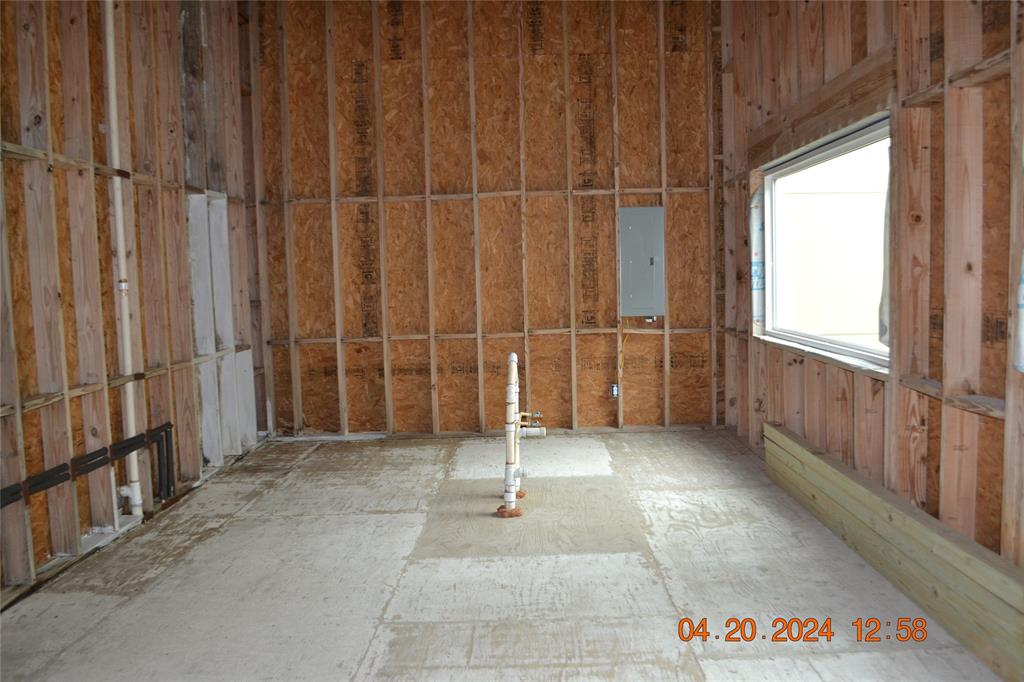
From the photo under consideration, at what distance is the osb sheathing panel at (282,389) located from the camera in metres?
7.80

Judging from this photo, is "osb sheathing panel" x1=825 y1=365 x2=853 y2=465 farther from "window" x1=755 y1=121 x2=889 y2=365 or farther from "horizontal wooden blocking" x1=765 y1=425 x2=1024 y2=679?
"window" x1=755 y1=121 x2=889 y2=365

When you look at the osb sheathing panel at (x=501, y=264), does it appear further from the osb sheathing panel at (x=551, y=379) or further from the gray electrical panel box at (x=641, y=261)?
the gray electrical panel box at (x=641, y=261)

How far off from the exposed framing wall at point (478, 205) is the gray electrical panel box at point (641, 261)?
13 cm

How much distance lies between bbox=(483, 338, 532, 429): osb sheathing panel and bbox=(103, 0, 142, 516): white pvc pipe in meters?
3.48

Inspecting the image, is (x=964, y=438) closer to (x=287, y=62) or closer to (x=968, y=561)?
(x=968, y=561)

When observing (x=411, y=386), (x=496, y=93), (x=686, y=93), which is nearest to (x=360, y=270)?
(x=411, y=386)

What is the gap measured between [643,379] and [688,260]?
4.34 ft

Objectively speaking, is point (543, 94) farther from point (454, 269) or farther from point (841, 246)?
point (841, 246)

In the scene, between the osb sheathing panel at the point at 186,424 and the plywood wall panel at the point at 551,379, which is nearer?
the osb sheathing panel at the point at 186,424

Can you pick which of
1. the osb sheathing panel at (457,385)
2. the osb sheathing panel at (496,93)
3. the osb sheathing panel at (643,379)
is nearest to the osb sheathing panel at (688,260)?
the osb sheathing panel at (643,379)

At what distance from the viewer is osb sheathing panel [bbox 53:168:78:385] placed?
4.64m

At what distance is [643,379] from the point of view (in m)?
7.76

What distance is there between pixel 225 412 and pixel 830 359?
5.22 metres

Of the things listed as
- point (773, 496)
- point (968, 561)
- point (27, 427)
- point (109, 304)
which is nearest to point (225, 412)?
point (109, 304)
